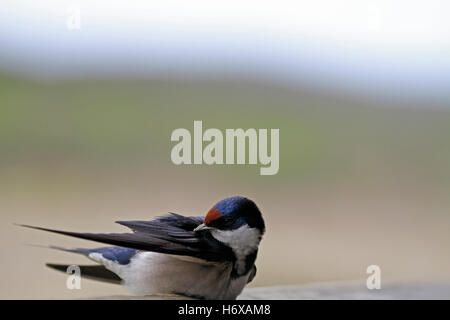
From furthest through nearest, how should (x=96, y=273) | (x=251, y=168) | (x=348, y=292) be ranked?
(x=251, y=168) → (x=348, y=292) → (x=96, y=273)

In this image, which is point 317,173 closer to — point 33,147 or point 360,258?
point 360,258

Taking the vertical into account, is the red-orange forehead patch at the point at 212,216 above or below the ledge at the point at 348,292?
above

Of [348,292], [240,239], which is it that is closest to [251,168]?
[348,292]

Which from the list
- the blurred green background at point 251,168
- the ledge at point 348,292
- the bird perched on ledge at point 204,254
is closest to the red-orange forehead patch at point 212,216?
the bird perched on ledge at point 204,254

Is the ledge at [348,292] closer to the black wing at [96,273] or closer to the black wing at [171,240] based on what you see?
the black wing at [171,240]

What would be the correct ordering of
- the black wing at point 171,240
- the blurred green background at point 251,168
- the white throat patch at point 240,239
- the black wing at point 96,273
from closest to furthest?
the black wing at point 171,240, the white throat patch at point 240,239, the black wing at point 96,273, the blurred green background at point 251,168

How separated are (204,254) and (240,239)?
100 millimetres

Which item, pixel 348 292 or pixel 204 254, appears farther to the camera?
pixel 348 292

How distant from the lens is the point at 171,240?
4.80 ft

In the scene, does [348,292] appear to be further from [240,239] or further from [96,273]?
[96,273]

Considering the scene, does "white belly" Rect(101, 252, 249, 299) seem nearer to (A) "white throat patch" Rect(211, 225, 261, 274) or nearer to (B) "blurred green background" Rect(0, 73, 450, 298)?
(A) "white throat patch" Rect(211, 225, 261, 274)

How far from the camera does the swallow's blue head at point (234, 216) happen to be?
1.53 meters

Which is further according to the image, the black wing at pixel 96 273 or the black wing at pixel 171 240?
the black wing at pixel 96 273

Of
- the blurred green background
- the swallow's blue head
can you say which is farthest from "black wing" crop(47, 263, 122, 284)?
the blurred green background
